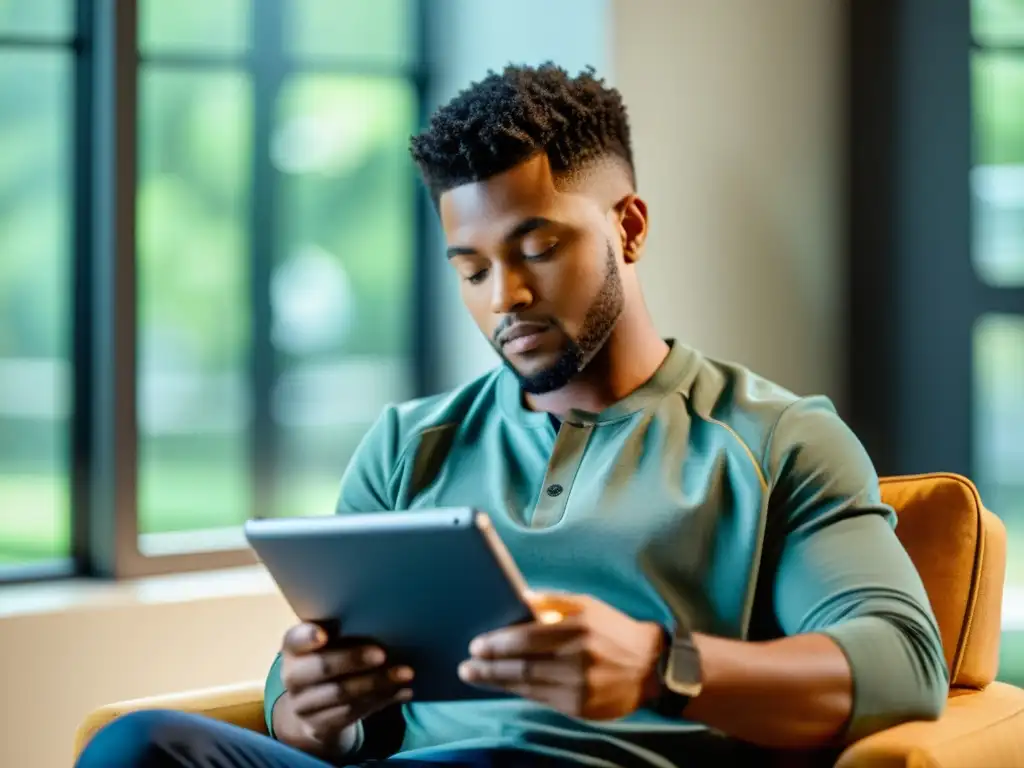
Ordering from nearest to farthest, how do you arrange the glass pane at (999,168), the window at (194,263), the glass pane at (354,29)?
the window at (194,263), the glass pane at (999,168), the glass pane at (354,29)

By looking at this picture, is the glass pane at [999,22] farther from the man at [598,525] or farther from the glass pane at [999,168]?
the man at [598,525]

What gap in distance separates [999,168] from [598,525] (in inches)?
65.5

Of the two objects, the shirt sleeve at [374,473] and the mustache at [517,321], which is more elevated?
the mustache at [517,321]

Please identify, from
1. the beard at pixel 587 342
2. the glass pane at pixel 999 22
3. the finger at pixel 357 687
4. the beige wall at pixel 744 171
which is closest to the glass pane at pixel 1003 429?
the beige wall at pixel 744 171

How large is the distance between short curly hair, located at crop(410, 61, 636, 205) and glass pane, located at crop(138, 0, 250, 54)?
1.32 metres

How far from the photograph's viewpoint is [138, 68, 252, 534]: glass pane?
2816 millimetres

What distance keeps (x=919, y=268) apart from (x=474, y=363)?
946 millimetres

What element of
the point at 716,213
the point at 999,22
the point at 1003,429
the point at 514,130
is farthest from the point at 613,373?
the point at 999,22

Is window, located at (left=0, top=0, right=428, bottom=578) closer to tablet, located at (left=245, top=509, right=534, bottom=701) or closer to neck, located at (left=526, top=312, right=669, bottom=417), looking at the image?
neck, located at (left=526, top=312, right=669, bottom=417)

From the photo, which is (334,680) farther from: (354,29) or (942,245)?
(354,29)

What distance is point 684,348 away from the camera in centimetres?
165

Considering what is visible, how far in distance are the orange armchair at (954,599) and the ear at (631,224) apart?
443 millimetres

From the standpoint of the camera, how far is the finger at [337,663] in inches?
51.9

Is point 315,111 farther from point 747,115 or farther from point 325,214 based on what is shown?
point 747,115
